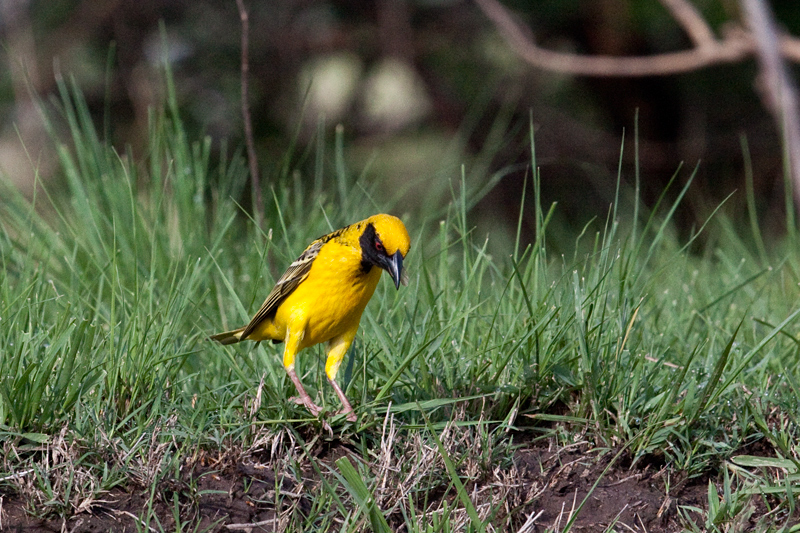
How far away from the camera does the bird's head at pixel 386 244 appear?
313 cm

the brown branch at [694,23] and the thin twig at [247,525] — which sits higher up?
the brown branch at [694,23]

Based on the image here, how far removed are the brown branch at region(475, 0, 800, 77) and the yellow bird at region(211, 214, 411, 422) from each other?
4590mm

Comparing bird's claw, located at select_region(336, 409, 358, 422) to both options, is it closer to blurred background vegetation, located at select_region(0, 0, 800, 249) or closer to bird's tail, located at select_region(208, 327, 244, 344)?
bird's tail, located at select_region(208, 327, 244, 344)

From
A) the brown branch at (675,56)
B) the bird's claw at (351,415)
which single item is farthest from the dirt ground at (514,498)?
the brown branch at (675,56)

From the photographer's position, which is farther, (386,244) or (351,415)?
(386,244)

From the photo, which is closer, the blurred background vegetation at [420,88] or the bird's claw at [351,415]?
the bird's claw at [351,415]

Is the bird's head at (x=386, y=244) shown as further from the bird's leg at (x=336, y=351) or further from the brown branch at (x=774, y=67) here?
→ the brown branch at (x=774, y=67)

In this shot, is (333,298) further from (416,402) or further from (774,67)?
(774,67)

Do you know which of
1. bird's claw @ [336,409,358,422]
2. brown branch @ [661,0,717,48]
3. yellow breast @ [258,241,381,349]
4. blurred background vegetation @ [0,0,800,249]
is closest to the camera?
bird's claw @ [336,409,358,422]

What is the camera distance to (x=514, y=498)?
9.25 feet

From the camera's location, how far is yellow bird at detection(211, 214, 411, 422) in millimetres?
3172

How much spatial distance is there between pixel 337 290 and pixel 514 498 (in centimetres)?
101

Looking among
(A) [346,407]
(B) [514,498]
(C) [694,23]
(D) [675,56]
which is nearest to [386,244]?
(A) [346,407]

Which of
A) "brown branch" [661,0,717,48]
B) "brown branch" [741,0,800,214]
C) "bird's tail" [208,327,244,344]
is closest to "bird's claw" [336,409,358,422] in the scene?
"bird's tail" [208,327,244,344]
